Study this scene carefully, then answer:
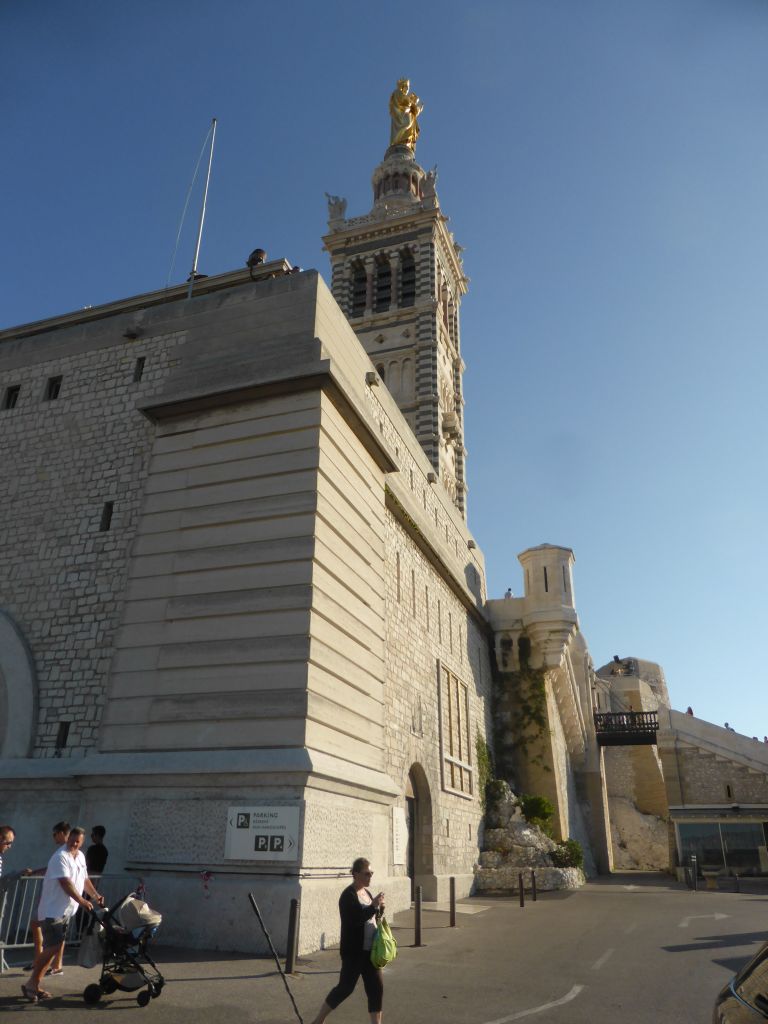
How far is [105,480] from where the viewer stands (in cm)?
1438

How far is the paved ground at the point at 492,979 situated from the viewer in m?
7.14

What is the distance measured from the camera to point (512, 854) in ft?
75.2

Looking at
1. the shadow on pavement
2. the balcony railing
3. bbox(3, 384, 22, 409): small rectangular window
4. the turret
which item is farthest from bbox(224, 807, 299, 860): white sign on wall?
the balcony railing

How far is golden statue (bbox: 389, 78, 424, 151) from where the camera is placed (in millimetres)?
52625

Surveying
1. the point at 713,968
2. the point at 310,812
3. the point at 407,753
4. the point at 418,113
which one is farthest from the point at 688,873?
the point at 418,113

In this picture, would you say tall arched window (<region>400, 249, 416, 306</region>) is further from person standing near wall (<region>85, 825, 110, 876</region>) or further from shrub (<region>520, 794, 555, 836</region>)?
person standing near wall (<region>85, 825, 110, 876</region>)

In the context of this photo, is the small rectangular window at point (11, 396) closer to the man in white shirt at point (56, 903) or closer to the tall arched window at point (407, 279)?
the man in white shirt at point (56, 903)

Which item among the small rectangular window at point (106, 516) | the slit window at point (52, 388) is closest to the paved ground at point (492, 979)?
the small rectangular window at point (106, 516)

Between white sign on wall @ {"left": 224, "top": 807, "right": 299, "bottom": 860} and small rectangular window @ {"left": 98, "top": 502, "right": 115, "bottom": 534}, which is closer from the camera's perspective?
white sign on wall @ {"left": 224, "top": 807, "right": 299, "bottom": 860}

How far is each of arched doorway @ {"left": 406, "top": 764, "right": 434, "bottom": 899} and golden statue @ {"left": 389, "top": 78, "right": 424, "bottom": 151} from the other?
46434mm

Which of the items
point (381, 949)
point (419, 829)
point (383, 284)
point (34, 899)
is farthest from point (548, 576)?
point (381, 949)

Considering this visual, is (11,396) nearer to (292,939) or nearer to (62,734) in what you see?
(62,734)

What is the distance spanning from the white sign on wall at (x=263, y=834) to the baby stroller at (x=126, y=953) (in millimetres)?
2769

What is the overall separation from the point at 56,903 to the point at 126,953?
0.85m
